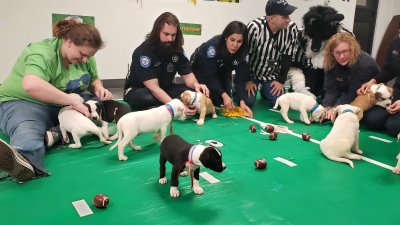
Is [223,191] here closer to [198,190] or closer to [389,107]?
A: [198,190]

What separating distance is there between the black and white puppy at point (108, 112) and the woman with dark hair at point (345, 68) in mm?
1929

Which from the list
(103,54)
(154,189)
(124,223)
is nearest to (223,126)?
(154,189)

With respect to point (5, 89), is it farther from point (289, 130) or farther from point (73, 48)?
point (289, 130)

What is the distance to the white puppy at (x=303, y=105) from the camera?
11.1 feet

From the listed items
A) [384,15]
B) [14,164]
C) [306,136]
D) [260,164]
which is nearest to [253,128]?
[306,136]

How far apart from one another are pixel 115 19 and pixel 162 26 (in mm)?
2181

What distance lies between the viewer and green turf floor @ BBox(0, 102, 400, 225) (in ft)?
5.54

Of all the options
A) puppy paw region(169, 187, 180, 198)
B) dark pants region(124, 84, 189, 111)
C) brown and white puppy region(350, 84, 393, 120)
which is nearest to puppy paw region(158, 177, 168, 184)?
puppy paw region(169, 187, 180, 198)

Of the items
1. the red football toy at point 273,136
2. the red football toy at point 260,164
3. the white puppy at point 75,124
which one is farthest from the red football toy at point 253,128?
the white puppy at point 75,124

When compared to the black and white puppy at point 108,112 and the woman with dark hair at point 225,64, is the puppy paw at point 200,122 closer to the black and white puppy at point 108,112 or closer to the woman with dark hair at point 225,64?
the woman with dark hair at point 225,64

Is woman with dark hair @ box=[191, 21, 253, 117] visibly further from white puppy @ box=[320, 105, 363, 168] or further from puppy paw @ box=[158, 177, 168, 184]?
puppy paw @ box=[158, 177, 168, 184]

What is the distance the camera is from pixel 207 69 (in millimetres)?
3820

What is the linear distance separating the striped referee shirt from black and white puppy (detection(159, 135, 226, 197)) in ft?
7.87

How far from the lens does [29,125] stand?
234 centimetres
